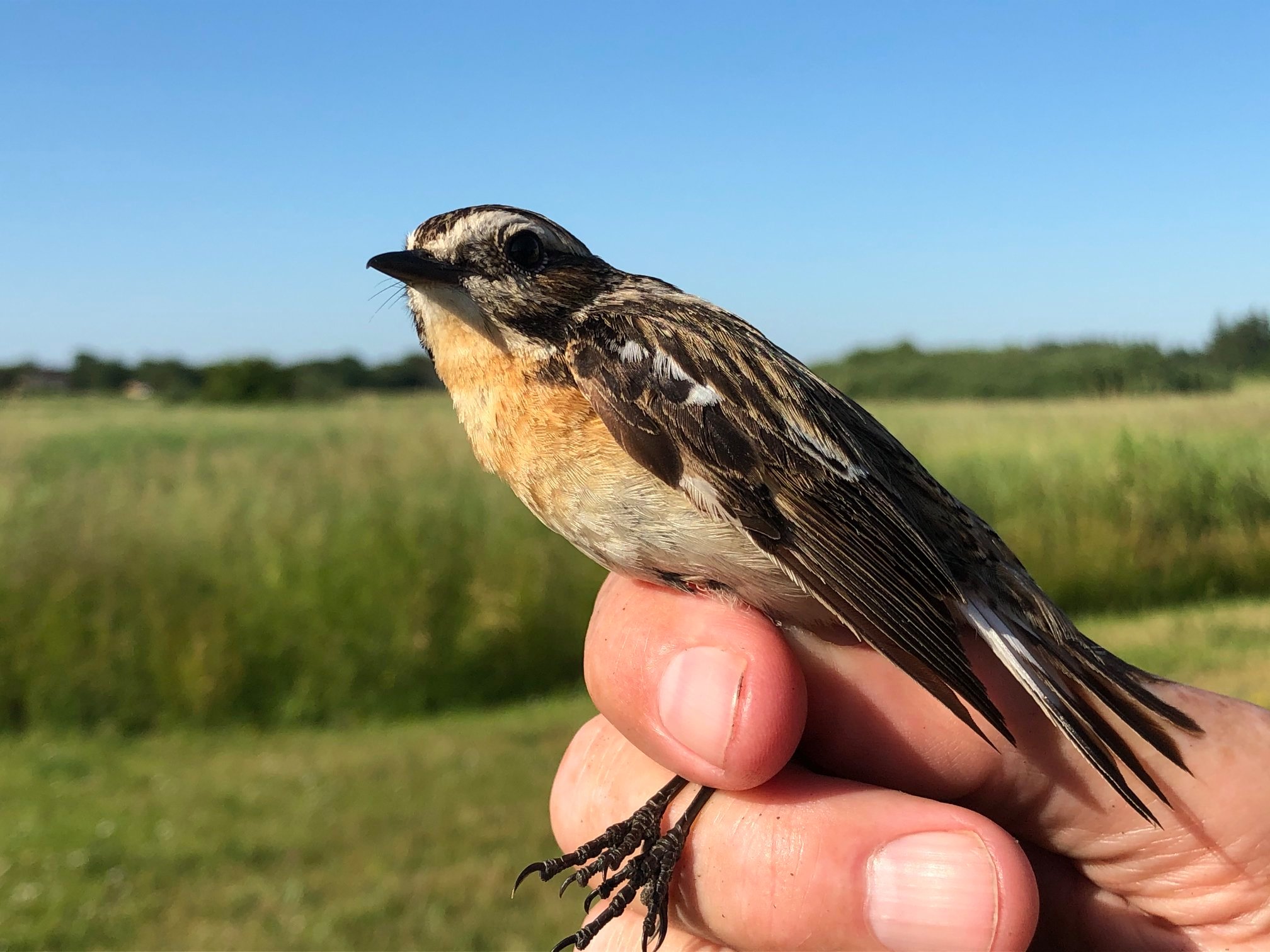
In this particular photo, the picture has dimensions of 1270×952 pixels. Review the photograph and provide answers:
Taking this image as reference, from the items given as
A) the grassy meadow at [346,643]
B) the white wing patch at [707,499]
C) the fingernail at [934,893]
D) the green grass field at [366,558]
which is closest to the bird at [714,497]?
the white wing patch at [707,499]

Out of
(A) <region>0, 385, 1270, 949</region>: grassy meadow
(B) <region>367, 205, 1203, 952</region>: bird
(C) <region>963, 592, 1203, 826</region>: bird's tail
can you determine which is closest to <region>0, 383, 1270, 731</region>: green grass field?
(A) <region>0, 385, 1270, 949</region>: grassy meadow

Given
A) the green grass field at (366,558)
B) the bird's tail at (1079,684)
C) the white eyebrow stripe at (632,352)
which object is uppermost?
the white eyebrow stripe at (632,352)

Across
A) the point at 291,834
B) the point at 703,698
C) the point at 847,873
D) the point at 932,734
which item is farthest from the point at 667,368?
the point at 291,834

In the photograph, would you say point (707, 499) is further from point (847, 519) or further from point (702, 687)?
point (702, 687)

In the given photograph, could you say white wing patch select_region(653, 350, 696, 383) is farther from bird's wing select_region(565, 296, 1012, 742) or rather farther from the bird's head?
the bird's head

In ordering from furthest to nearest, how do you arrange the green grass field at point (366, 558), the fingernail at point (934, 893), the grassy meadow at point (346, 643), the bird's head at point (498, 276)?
1. the green grass field at point (366, 558)
2. the grassy meadow at point (346, 643)
3. the bird's head at point (498, 276)
4. the fingernail at point (934, 893)

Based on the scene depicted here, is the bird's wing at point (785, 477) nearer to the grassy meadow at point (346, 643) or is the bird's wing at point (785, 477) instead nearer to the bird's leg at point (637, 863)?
the bird's leg at point (637, 863)

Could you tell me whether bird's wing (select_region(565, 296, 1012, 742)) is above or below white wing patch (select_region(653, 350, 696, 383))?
below

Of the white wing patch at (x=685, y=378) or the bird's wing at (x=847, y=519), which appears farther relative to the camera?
the white wing patch at (x=685, y=378)
